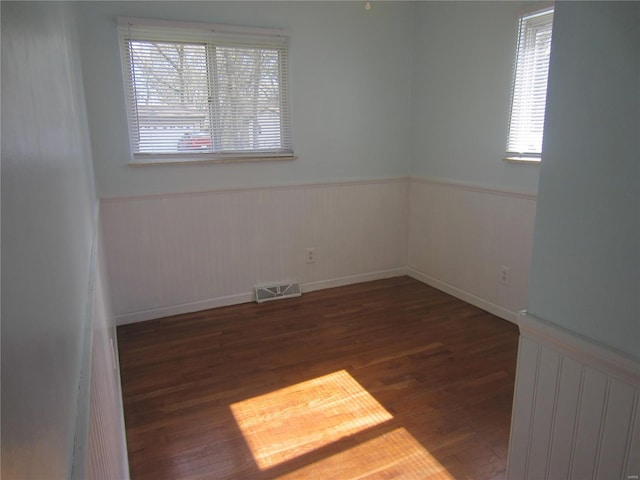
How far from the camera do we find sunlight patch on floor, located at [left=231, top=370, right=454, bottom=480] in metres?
1.85

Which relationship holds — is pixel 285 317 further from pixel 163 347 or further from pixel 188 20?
pixel 188 20

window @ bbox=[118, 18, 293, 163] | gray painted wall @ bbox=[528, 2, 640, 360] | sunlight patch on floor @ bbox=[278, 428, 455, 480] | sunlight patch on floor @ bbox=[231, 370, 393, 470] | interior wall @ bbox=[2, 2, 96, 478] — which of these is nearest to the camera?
interior wall @ bbox=[2, 2, 96, 478]

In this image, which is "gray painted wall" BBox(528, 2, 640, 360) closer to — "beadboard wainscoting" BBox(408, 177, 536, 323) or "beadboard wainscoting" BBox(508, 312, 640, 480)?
"beadboard wainscoting" BBox(508, 312, 640, 480)

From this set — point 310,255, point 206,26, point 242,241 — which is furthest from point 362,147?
point 206,26

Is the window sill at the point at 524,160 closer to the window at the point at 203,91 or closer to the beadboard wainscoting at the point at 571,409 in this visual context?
the window at the point at 203,91

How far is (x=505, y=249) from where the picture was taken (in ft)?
10.5

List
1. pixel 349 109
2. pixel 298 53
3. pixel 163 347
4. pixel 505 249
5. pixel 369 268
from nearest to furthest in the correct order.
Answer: pixel 163 347 < pixel 505 249 < pixel 298 53 < pixel 349 109 < pixel 369 268

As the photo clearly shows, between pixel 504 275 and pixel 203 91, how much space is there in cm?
258

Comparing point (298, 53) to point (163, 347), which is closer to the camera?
point (163, 347)

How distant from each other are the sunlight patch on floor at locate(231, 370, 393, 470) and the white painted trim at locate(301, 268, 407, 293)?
1.43 m

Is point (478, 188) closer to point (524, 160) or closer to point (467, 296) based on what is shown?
point (524, 160)

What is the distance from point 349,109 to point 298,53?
621 mm

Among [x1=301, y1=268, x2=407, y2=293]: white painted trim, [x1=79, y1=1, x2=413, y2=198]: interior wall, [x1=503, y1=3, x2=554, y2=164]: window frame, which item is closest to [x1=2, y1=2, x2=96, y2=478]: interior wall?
[x1=79, y1=1, x2=413, y2=198]: interior wall

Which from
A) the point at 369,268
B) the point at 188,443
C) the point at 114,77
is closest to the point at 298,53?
the point at 114,77
